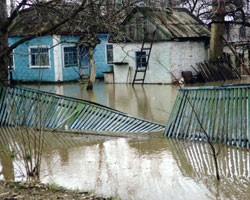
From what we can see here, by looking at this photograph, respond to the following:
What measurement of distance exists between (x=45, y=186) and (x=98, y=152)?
11.3 ft

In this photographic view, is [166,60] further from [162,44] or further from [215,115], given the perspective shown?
[215,115]

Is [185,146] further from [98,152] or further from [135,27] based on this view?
[135,27]

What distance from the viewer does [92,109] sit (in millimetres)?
12906

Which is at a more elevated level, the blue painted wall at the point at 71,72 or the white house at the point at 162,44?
the white house at the point at 162,44

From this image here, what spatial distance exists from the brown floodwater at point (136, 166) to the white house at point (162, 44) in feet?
53.6

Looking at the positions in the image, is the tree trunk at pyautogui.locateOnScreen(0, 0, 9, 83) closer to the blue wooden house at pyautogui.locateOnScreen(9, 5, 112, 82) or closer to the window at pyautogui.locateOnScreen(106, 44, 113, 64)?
the blue wooden house at pyautogui.locateOnScreen(9, 5, 112, 82)

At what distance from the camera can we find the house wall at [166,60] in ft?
91.2

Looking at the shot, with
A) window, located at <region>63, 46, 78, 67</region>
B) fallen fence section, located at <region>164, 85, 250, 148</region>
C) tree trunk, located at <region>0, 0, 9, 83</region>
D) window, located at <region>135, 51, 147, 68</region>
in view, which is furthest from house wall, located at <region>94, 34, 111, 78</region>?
fallen fence section, located at <region>164, 85, 250, 148</region>

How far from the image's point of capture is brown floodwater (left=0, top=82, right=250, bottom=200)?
6.86m

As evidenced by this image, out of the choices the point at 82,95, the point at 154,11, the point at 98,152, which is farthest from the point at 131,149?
the point at 154,11

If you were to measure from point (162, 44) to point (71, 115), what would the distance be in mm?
15916

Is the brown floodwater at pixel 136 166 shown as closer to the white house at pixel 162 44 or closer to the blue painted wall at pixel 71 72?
the white house at pixel 162 44

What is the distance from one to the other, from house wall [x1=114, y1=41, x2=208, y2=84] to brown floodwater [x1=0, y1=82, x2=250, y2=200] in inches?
639

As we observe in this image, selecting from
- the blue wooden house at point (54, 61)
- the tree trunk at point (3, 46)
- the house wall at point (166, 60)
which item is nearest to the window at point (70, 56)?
the blue wooden house at point (54, 61)
